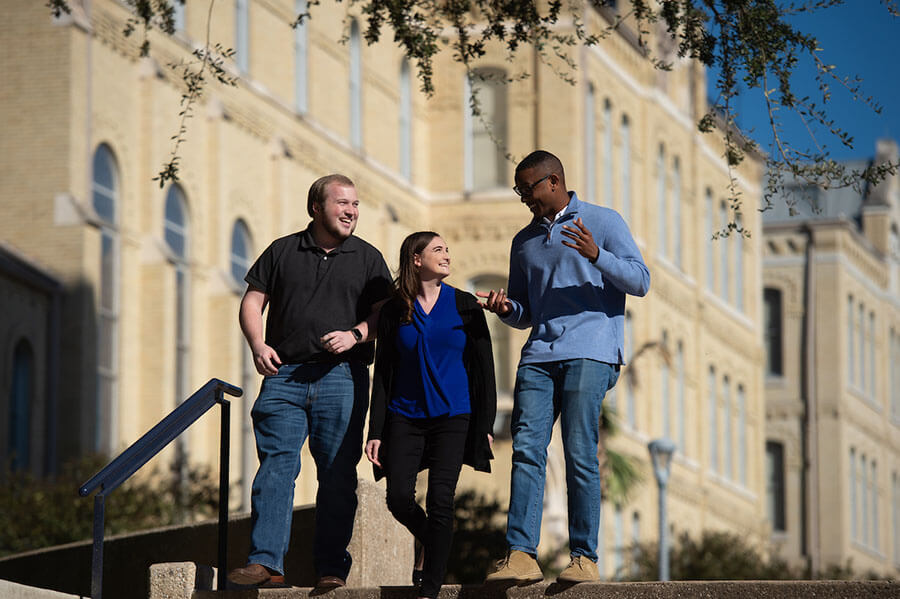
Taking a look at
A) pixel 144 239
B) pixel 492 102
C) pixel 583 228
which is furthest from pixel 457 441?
pixel 492 102

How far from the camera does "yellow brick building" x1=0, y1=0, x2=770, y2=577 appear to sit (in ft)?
93.6

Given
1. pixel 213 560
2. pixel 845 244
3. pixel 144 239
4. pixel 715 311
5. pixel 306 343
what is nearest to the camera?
pixel 306 343

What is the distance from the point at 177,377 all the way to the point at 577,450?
22.4m

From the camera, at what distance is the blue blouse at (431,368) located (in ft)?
32.3

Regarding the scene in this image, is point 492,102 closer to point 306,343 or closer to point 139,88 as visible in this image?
point 139,88

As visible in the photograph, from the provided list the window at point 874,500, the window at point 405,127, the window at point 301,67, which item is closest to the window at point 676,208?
the window at point 405,127

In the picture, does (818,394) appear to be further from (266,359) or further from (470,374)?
(266,359)

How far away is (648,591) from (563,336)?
4.47 ft

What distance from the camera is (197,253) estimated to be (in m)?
31.9

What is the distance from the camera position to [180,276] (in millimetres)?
31438

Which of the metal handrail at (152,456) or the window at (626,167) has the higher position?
the window at (626,167)

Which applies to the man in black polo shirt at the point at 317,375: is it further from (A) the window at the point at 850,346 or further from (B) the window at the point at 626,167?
(A) the window at the point at 850,346

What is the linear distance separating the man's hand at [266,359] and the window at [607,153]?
32.2m

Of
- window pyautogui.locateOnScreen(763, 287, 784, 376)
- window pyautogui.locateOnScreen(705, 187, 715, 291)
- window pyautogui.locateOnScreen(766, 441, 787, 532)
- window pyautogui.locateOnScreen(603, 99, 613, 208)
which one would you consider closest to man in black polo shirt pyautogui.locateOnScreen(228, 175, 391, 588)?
window pyautogui.locateOnScreen(603, 99, 613, 208)
